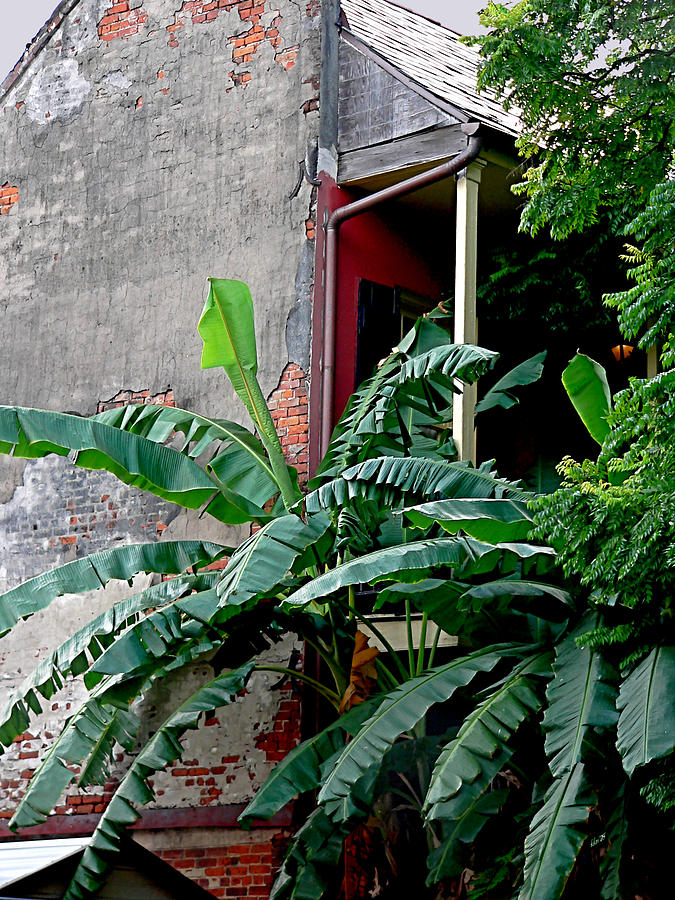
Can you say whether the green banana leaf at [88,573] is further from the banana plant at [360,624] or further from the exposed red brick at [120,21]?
the exposed red brick at [120,21]

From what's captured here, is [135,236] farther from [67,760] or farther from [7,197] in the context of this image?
[67,760]

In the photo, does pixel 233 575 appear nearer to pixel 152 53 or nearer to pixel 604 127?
pixel 604 127

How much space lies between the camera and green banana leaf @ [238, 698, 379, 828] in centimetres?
813

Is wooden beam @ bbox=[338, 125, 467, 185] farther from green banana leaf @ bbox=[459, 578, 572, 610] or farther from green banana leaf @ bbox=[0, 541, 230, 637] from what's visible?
green banana leaf @ bbox=[459, 578, 572, 610]

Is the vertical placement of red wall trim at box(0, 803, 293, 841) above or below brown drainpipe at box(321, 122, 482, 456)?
below

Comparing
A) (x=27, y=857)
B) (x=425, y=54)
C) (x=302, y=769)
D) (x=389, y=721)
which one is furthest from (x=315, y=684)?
(x=425, y=54)

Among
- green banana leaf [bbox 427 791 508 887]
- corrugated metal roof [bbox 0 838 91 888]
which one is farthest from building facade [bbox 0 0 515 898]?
corrugated metal roof [bbox 0 838 91 888]

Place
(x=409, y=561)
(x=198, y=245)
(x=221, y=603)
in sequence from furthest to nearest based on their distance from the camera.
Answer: (x=198, y=245)
(x=409, y=561)
(x=221, y=603)

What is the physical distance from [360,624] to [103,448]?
2.36 meters

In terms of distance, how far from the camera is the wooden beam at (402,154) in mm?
10500

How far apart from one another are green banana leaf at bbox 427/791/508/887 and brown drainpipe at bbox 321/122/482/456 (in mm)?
3254

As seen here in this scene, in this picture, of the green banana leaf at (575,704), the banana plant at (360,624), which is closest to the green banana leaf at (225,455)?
the banana plant at (360,624)

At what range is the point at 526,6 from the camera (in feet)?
26.5

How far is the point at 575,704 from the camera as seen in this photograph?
719 cm
